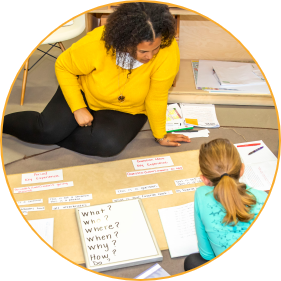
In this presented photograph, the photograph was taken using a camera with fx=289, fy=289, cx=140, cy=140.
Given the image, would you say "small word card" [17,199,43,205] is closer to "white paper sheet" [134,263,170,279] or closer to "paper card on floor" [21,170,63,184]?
"paper card on floor" [21,170,63,184]

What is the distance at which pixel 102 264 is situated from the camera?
91cm

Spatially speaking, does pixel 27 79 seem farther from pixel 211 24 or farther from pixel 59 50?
pixel 211 24

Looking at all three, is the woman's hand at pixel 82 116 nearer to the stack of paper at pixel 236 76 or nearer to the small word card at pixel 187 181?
the small word card at pixel 187 181

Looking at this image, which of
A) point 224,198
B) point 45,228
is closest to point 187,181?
point 224,198

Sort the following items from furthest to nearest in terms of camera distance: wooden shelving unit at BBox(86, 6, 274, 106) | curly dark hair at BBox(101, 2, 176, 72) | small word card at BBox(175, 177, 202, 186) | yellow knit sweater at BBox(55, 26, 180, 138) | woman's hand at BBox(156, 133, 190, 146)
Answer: wooden shelving unit at BBox(86, 6, 274, 106) < woman's hand at BBox(156, 133, 190, 146) < small word card at BBox(175, 177, 202, 186) < yellow knit sweater at BBox(55, 26, 180, 138) < curly dark hair at BBox(101, 2, 176, 72)

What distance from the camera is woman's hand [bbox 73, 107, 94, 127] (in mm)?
1252

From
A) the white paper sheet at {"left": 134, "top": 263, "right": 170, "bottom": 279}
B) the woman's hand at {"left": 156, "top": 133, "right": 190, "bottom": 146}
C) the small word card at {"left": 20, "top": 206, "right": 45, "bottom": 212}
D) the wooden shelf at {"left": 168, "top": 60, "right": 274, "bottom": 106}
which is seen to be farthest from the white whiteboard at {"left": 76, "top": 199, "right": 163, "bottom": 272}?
the wooden shelf at {"left": 168, "top": 60, "right": 274, "bottom": 106}

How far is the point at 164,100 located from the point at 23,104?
809mm

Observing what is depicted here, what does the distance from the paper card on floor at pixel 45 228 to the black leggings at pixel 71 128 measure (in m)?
0.39

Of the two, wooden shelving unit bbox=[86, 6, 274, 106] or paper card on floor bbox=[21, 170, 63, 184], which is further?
wooden shelving unit bbox=[86, 6, 274, 106]

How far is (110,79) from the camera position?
116 cm

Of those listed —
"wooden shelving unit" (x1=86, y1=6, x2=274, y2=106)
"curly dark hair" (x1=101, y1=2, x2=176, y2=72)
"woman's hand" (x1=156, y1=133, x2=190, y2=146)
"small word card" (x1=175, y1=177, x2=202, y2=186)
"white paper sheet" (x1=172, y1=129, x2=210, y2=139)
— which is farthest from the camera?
"wooden shelving unit" (x1=86, y1=6, x2=274, y2=106)

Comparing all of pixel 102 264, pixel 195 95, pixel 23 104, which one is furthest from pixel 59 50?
pixel 102 264

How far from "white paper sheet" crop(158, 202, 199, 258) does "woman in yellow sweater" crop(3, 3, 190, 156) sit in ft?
1.23
